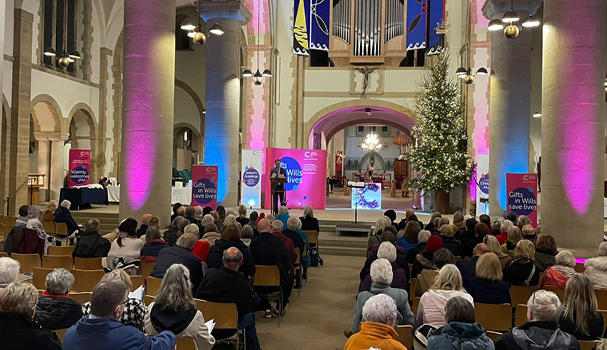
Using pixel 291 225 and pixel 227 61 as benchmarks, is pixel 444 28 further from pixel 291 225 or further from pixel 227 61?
pixel 291 225

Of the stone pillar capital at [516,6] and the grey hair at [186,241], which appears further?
the stone pillar capital at [516,6]

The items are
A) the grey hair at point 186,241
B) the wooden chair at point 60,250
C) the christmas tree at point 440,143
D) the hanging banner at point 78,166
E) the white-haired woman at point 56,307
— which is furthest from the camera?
the hanging banner at point 78,166

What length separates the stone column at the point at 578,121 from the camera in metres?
7.78

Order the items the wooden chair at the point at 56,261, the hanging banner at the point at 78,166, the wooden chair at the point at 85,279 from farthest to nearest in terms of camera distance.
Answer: the hanging banner at the point at 78,166 → the wooden chair at the point at 56,261 → the wooden chair at the point at 85,279

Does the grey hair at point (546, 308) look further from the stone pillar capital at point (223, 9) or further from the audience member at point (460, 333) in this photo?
the stone pillar capital at point (223, 9)

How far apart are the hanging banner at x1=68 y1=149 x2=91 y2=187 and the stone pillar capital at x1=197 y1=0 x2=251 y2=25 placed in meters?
6.00

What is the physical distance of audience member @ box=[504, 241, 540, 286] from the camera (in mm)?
5379

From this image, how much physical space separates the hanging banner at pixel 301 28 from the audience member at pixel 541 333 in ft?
54.9

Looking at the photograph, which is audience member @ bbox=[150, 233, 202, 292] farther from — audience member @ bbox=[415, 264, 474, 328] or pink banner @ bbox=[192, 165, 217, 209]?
pink banner @ bbox=[192, 165, 217, 209]

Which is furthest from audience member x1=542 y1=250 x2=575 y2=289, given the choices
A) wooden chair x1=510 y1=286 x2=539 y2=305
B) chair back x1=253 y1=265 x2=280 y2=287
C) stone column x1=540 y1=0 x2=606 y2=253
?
stone column x1=540 y1=0 x2=606 y2=253

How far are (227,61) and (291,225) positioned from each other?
7.73 metres

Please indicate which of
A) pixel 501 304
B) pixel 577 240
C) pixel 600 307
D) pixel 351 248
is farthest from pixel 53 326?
pixel 351 248

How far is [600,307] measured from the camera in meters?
4.95

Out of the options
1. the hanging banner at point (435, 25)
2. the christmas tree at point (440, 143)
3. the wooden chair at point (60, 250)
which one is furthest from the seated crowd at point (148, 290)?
the hanging banner at point (435, 25)
